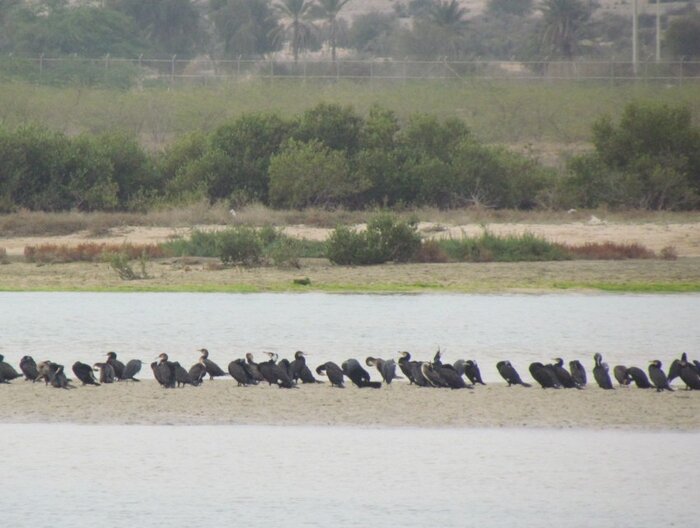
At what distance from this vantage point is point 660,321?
21172mm

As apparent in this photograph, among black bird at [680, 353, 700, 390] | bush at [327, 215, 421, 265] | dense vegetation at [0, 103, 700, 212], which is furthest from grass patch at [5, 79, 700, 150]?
black bird at [680, 353, 700, 390]

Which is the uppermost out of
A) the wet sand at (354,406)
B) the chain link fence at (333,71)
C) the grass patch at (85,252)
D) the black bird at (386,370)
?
the chain link fence at (333,71)

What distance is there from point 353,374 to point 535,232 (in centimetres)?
1580

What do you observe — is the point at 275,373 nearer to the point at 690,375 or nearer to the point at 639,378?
the point at 639,378

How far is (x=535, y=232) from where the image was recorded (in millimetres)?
29766

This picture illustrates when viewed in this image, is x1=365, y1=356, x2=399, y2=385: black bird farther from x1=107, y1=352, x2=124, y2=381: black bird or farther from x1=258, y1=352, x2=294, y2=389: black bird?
x1=107, y1=352, x2=124, y2=381: black bird

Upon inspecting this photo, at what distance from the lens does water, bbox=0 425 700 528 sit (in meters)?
10.5

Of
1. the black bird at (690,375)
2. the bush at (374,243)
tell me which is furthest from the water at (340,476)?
the bush at (374,243)

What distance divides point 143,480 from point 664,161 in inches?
1054

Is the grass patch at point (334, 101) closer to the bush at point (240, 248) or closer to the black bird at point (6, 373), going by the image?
the bush at point (240, 248)

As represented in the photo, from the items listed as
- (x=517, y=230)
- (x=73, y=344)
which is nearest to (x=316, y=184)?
(x=517, y=230)

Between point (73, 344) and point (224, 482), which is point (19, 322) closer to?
point (73, 344)

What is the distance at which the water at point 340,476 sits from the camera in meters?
10.5

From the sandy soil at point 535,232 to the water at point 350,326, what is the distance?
5067 millimetres
